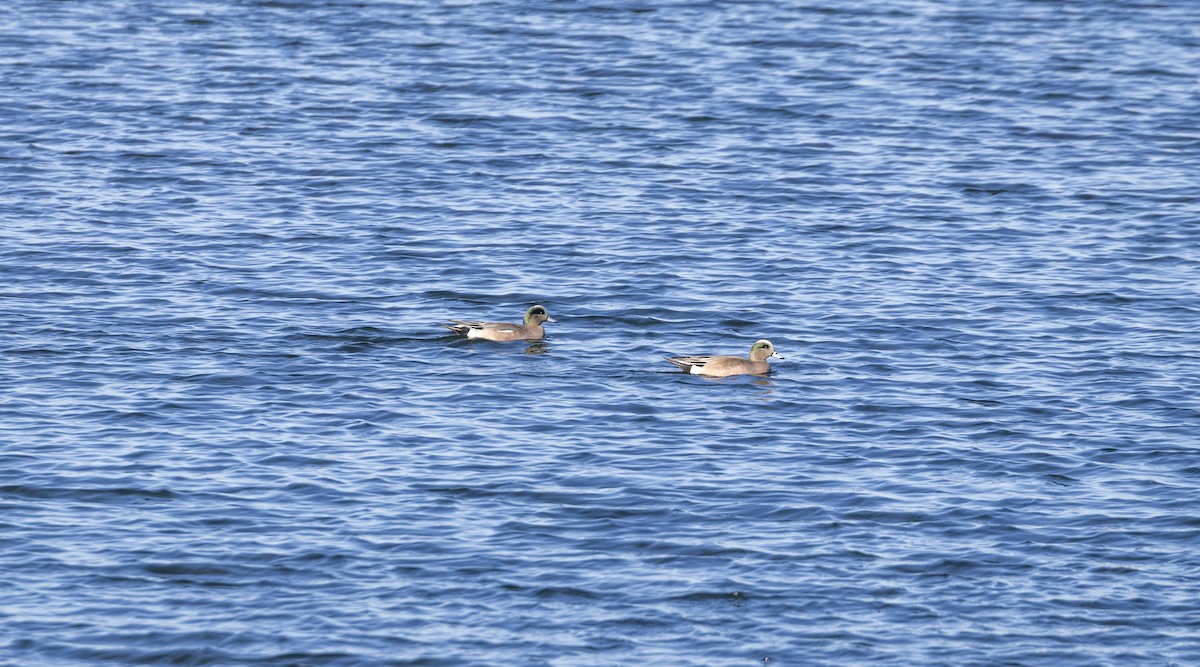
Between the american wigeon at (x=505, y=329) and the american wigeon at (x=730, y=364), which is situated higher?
the american wigeon at (x=505, y=329)

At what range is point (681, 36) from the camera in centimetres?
4812

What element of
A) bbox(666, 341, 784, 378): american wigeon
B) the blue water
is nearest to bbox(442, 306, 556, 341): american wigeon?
the blue water

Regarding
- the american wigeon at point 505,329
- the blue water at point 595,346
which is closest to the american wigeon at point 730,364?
the blue water at point 595,346

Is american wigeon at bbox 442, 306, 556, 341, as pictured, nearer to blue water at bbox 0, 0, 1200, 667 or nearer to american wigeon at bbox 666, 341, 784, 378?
blue water at bbox 0, 0, 1200, 667

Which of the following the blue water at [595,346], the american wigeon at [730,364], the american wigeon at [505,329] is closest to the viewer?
the blue water at [595,346]

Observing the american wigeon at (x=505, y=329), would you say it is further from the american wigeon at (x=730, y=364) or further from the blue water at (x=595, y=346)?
the american wigeon at (x=730, y=364)

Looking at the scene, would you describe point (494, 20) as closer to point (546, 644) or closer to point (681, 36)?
point (681, 36)

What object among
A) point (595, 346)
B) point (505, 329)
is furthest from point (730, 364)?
point (505, 329)

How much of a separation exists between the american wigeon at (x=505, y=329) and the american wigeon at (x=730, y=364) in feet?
7.15

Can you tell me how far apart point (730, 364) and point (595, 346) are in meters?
2.40

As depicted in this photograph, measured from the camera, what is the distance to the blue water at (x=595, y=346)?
18.4 m

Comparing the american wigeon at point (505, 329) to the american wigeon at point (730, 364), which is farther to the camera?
the american wigeon at point (505, 329)

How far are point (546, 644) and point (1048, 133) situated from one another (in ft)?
83.1

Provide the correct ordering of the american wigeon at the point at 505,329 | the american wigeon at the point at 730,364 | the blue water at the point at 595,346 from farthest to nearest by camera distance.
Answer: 1. the american wigeon at the point at 505,329
2. the american wigeon at the point at 730,364
3. the blue water at the point at 595,346
